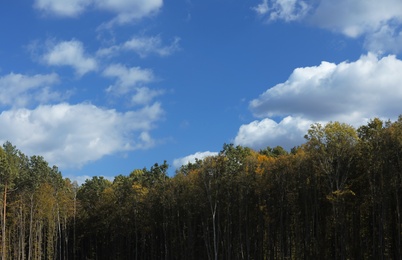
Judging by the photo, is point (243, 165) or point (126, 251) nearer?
point (243, 165)

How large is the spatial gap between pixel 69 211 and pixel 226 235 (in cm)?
3335

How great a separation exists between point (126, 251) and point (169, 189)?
17.6m

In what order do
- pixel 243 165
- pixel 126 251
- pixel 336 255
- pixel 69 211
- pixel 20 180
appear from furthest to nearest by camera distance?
1. pixel 69 211
2. pixel 126 251
3. pixel 20 180
4. pixel 243 165
5. pixel 336 255

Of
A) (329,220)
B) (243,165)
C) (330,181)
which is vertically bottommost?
(329,220)

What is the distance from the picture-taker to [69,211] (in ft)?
240

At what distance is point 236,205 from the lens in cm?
4759

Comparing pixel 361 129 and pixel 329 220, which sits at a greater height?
pixel 361 129

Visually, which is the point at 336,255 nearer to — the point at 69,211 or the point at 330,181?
the point at 330,181

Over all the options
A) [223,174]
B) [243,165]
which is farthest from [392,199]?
[223,174]

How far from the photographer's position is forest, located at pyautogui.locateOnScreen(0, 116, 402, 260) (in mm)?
34531

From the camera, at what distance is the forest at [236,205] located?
34.5 meters

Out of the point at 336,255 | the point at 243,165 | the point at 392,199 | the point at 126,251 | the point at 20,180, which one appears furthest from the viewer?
the point at 126,251

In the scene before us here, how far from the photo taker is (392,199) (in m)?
33.5

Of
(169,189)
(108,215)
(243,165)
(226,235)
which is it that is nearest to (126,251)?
(108,215)
